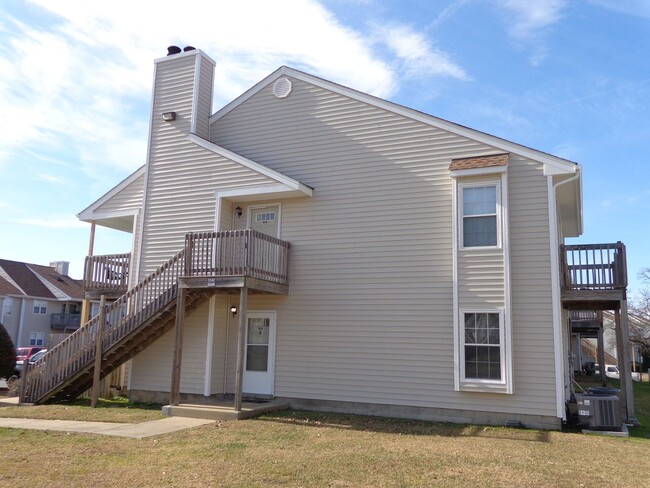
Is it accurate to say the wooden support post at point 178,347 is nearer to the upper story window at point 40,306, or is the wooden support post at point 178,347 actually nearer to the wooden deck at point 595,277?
the wooden deck at point 595,277

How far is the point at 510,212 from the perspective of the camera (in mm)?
12172

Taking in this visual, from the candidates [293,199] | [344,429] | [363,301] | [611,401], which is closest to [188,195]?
[293,199]

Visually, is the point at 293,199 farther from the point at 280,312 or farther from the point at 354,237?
the point at 280,312

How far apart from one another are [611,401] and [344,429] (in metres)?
5.51

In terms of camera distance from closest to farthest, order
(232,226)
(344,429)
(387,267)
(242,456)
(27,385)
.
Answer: (242,456) → (344,429) → (387,267) → (27,385) → (232,226)

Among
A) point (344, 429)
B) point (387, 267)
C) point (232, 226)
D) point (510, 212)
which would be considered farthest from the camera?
point (232, 226)

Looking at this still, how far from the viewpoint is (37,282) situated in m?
44.9

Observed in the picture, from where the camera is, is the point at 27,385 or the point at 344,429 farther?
the point at 27,385

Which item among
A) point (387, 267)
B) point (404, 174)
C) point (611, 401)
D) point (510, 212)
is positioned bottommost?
point (611, 401)

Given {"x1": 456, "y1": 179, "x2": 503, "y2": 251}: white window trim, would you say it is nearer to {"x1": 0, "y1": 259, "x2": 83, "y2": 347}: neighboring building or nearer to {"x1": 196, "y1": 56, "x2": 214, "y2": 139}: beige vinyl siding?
{"x1": 196, "y1": 56, "x2": 214, "y2": 139}: beige vinyl siding

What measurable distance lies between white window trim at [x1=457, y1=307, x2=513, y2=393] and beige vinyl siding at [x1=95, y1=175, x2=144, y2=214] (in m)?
10.1

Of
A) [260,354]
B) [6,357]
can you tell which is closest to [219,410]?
[260,354]

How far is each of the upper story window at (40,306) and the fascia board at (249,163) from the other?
34.7 metres

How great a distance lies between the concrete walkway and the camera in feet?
33.4
